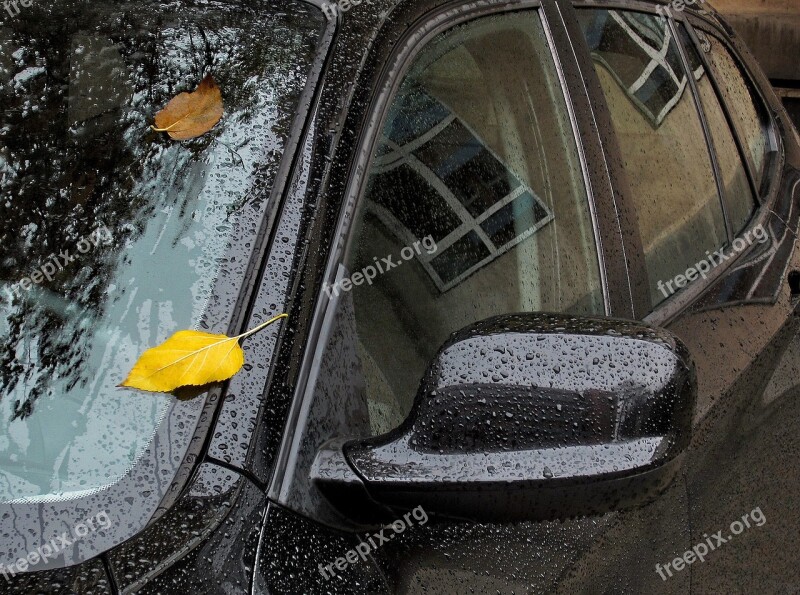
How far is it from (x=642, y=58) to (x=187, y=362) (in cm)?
175

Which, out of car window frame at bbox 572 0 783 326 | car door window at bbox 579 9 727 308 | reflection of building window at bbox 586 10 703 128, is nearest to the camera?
Result: car window frame at bbox 572 0 783 326

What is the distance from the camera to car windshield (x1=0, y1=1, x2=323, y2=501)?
1.34 m

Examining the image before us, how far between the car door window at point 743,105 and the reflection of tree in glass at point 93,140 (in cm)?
169

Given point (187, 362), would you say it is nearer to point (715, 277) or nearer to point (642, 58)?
point (715, 277)

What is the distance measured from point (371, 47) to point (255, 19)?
0.68 feet

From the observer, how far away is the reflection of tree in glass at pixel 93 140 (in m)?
1.42

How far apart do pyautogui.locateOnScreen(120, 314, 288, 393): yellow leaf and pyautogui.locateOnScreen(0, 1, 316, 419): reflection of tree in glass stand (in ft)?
0.29

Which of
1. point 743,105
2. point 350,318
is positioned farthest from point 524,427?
point 743,105

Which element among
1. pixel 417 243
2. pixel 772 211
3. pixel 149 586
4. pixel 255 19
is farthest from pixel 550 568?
pixel 772 211

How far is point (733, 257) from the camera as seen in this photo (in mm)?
2588

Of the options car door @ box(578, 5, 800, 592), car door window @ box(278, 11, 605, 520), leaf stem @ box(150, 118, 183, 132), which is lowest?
car door @ box(578, 5, 800, 592)

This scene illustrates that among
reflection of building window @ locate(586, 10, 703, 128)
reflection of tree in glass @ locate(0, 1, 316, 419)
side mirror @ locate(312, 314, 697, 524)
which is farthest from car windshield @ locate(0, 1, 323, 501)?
reflection of building window @ locate(586, 10, 703, 128)

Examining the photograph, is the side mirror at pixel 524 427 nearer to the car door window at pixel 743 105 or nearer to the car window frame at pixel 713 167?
the car window frame at pixel 713 167

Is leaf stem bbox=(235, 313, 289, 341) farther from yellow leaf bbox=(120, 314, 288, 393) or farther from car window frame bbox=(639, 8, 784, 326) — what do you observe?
car window frame bbox=(639, 8, 784, 326)
